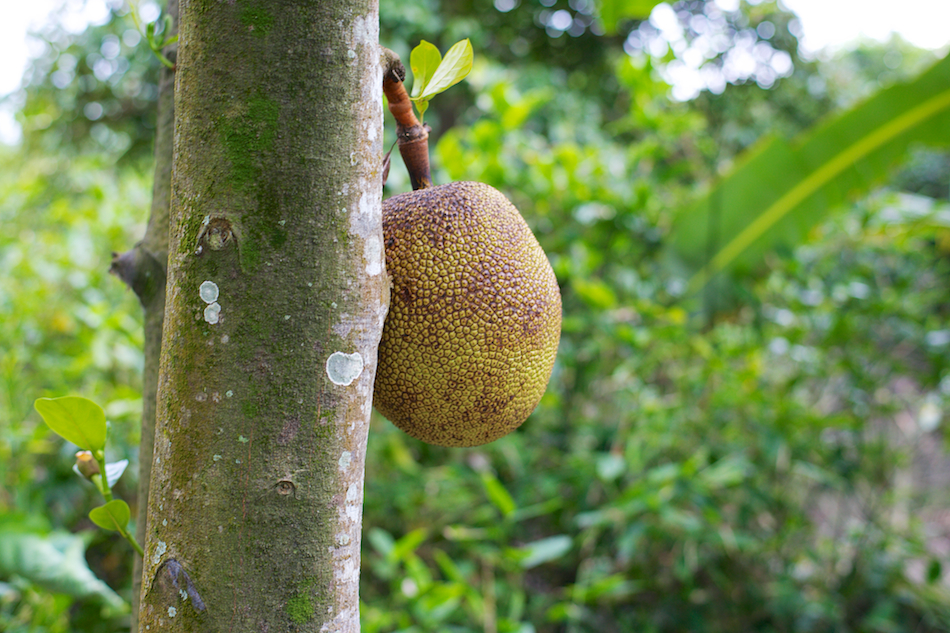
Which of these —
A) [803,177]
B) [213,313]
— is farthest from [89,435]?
[803,177]

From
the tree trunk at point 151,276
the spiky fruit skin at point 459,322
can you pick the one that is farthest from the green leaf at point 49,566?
the spiky fruit skin at point 459,322

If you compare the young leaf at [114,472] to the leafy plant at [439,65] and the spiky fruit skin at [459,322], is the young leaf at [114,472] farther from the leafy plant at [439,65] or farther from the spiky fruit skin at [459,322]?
the leafy plant at [439,65]

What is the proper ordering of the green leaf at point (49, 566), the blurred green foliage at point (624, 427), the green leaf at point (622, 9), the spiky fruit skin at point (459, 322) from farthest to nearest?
the green leaf at point (622, 9)
the blurred green foliage at point (624, 427)
the green leaf at point (49, 566)
the spiky fruit skin at point (459, 322)

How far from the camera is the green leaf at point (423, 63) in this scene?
0.41 m

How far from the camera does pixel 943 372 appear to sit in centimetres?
149

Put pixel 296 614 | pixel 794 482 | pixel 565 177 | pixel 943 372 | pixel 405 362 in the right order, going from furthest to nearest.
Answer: pixel 794 482 < pixel 943 372 < pixel 565 177 < pixel 405 362 < pixel 296 614

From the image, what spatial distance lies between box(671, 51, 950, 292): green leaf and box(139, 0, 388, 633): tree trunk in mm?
1281

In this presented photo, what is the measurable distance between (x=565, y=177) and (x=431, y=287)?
0.88 metres

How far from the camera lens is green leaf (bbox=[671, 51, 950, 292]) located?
59.0 inches

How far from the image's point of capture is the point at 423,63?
1.36ft

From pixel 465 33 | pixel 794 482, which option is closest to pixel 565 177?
pixel 794 482

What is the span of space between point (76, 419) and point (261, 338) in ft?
0.50

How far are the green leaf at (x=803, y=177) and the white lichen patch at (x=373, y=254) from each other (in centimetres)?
125

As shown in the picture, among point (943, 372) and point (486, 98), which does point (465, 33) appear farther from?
point (943, 372)
